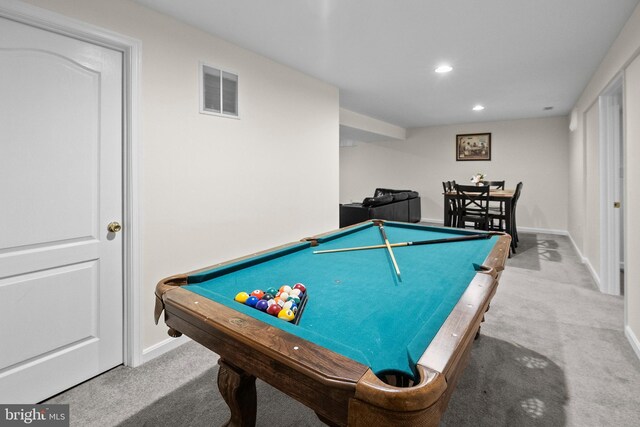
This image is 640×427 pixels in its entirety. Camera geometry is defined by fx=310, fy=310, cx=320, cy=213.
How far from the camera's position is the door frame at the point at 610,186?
2982 mm

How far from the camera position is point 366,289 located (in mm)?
1267

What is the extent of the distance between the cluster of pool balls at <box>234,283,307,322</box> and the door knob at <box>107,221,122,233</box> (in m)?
1.24

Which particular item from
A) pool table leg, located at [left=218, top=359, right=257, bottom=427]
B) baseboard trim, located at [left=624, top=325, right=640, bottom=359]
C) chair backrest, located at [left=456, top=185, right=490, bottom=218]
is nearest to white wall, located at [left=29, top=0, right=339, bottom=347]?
pool table leg, located at [left=218, top=359, right=257, bottom=427]

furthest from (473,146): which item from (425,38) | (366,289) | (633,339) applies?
(366,289)

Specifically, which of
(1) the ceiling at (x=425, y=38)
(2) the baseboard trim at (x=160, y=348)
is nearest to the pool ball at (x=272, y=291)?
(2) the baseboard trim at (x=160, y=348)

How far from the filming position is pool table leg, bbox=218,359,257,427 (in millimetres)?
1157

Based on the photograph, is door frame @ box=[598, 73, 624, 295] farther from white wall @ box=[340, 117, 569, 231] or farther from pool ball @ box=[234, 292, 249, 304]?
pool ball @ box=[234, 292, 249, 304]

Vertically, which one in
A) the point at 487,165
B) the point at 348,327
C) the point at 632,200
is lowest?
the point at 348,327

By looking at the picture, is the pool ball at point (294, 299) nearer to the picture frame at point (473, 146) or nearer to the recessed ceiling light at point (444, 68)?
the recessed ceiling light at point (444, 68)

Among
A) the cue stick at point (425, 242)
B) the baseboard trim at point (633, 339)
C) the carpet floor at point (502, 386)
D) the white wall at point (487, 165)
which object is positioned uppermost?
the white wall at point (487, 165)

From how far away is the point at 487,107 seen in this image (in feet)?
17.0

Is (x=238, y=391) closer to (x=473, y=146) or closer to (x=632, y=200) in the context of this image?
(x=632, y=200)

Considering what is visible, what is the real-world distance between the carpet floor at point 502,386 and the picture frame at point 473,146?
4.72 metres

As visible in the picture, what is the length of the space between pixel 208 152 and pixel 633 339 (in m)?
3.27
